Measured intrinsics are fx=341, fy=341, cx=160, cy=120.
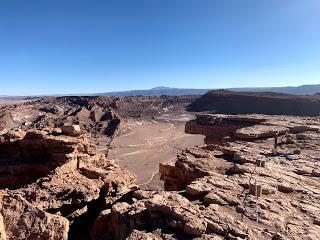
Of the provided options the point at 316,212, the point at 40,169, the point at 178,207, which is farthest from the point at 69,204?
the point at 316,212

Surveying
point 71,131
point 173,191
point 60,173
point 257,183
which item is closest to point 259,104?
point 71,131

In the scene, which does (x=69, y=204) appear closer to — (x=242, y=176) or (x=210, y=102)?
(x=242, y=176)

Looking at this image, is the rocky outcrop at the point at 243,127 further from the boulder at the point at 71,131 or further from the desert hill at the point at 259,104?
the desert hill at the point at 259,104

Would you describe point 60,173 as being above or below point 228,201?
below

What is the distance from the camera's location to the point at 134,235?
639 cm

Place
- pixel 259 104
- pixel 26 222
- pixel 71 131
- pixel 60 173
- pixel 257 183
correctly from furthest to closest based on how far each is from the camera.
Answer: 1. pixel 259 104
2. pixel 71 131
3. pixel 60 173
4. pixel 257 183
5. pixel 26 222

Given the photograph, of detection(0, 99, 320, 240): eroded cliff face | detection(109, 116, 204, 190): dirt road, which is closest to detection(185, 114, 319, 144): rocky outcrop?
detection(0, 99, 320, 240): eroded cliff face

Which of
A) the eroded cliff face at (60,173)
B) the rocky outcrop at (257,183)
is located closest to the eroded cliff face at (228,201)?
the rocky outcrop at (257,183)

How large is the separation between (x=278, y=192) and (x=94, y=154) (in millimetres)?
8008

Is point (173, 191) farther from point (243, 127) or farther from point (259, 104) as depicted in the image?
point (259, 104)

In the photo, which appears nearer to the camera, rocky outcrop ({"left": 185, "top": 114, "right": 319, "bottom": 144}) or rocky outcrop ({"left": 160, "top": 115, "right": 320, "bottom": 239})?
rocky outcrop ({"left": 160, "top": 115, "right": 320, "bottom": 239})

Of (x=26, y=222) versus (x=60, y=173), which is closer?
(x=26, y=222)

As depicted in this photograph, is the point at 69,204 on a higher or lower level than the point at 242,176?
lower

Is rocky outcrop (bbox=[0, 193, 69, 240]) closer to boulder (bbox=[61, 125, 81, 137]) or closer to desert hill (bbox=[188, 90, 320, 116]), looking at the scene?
boulder (bbox=[61, 125, 81, 137])
